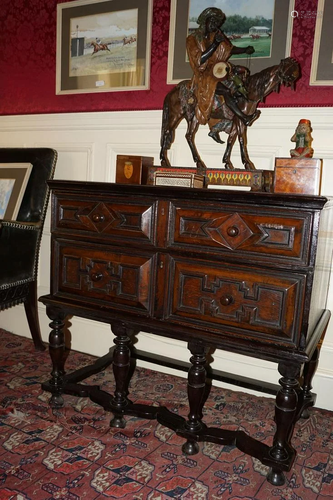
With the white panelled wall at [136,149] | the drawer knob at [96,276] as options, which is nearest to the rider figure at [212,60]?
the white panelled wall at [136,149]

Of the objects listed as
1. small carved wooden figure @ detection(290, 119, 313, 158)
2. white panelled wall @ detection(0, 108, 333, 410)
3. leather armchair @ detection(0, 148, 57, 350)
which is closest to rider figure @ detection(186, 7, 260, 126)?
white panelled wall @ detection(0, 108, 333, 410)

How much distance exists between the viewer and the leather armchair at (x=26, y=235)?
2.71 m

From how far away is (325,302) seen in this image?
2.39 metres

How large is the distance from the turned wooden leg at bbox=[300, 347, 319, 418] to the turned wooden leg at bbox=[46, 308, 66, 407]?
1.31 metres

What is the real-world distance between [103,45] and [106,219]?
146 cm

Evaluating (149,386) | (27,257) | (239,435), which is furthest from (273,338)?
(27,257)

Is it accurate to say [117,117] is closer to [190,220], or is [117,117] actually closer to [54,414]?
[190,220]

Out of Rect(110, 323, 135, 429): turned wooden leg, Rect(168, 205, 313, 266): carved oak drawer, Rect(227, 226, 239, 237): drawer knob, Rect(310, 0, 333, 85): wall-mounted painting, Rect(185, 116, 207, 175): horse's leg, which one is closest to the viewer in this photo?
Rect(168, 205, 313, 266): carved oak drawer

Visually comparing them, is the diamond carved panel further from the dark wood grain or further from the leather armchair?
the leather armchair

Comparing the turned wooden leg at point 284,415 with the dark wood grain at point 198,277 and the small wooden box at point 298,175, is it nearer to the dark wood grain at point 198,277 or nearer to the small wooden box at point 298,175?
the dark wood grain at point 198,277

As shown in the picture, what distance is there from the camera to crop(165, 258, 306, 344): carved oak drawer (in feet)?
5.53

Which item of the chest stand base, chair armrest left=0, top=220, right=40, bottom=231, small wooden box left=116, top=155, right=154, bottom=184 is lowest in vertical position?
the chest stand base

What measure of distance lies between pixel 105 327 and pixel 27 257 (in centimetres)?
73

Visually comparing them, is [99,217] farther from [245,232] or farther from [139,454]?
[139,454]
